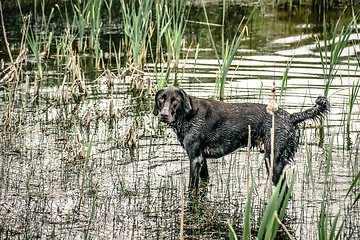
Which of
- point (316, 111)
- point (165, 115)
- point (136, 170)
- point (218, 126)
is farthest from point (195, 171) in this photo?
point (316, 111)

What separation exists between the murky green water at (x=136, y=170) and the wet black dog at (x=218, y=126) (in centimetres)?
39

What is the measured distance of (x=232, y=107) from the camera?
6418 millimetres

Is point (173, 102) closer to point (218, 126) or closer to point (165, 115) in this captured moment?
point (165, 115)

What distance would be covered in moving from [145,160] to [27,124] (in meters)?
2.32

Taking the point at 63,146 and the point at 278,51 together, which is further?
the point at 278,51

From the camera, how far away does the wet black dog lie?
605cm

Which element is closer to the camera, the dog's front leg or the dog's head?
the dog's head

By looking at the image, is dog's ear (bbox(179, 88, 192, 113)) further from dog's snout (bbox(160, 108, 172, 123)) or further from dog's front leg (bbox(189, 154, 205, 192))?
dog's front leg (bbox(189, 154, 205, 192))

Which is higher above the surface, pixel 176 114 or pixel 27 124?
pixel 176 114

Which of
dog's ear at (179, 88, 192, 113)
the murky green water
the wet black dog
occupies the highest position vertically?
dog's ear at (179, 88, 192, 113)

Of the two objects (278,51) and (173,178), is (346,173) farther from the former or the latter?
(278,51)

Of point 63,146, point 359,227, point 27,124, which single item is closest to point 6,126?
point 27,124

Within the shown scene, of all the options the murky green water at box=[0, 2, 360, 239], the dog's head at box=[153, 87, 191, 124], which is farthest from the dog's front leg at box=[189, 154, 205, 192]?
the dog's head at box=[153, 87, 191, 124]

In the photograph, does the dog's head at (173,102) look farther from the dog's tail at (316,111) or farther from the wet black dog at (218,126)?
the dog's tail at (316,111)
